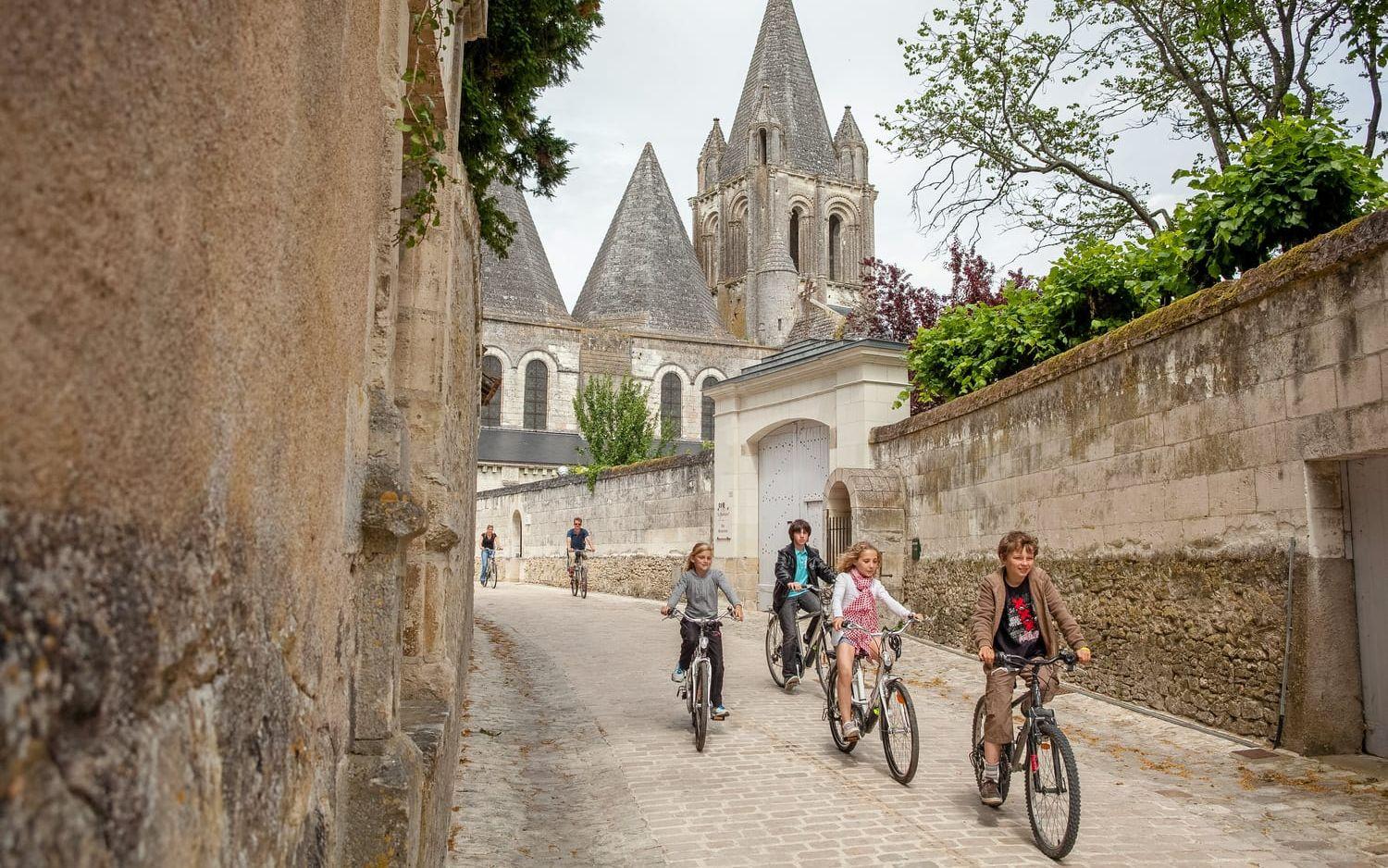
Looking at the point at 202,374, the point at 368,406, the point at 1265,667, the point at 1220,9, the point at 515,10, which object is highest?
the point at 1220,9

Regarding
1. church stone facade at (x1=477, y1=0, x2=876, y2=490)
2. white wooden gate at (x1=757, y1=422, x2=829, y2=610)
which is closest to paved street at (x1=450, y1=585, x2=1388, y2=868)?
white wooden gate at (x1=757, y1=422, x2=829, y2=610)

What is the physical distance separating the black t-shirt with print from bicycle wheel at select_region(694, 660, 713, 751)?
202cm

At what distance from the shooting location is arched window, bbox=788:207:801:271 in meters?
60.6

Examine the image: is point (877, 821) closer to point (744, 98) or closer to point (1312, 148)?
point (1312, 148)

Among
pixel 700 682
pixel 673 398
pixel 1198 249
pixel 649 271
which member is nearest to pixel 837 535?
pixel 1198 249

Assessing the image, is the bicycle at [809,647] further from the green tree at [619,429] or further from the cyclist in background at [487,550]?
the green tree at [619,429]

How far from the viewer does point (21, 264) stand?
74cm

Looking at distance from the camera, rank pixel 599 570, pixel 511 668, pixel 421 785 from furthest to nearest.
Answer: pixel 599 570
pixel 511 668
pixel 421 785

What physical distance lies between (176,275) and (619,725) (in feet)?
22.1

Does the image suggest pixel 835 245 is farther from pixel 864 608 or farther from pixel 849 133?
pixel 864 608

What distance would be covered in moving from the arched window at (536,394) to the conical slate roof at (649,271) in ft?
21.8

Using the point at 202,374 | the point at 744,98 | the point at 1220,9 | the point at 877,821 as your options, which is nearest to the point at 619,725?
the point at 877,821

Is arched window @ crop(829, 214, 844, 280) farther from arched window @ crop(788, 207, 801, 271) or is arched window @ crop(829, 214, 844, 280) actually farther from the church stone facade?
arched window @ crop(788, 207, 801, 271)

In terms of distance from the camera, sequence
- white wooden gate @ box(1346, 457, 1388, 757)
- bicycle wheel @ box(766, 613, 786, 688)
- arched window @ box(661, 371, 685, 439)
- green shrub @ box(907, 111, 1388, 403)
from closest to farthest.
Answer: white wooden gate @ box(1346, 457, 1388, 757), green shrub @ box(907, 111, 1388, 403), bicycle wheel @ box(766, 613, 786, 688), arched window @ box(661, 371, 685, 439)
